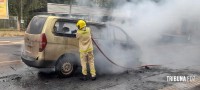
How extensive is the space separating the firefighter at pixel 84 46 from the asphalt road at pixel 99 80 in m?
0.35

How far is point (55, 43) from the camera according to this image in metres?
8.36

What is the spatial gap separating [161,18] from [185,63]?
1866mm

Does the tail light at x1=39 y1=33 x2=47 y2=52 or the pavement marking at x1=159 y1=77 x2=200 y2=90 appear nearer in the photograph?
the pavement marking at x1=159 y1=77 x2=200 y2=90

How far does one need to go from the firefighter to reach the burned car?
49 cm

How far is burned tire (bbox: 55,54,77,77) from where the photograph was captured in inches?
334

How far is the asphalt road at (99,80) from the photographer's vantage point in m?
7.64

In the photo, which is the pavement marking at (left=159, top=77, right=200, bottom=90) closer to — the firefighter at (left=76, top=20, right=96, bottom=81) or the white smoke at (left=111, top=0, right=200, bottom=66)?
the firefighter at (left=76, top=20, right=96, bottom=81)

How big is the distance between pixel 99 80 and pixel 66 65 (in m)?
1.00

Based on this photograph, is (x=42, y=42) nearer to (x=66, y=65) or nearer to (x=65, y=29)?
(x=65, y=29)

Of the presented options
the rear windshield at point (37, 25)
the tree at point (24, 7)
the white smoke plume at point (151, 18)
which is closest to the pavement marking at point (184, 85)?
the white smoke plume at point (151, 18)

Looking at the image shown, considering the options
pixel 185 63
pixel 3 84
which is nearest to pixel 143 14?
pixel 185 63

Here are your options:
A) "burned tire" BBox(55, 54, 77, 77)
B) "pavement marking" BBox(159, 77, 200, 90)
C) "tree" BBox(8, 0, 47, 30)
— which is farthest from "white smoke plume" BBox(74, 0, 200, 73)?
"tree" BBox(8, 0, 47, 30)
